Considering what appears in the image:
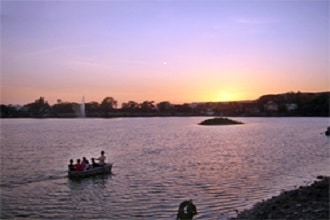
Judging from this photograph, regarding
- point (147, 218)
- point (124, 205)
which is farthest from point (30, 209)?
point (147, 218)

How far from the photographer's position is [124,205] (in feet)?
68.9

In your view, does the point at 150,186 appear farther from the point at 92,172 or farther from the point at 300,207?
the point at 300,207

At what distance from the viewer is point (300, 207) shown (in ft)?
47.9

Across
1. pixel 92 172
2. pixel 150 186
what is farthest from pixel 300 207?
pixel 92 172

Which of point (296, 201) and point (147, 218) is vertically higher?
point (296, 201)

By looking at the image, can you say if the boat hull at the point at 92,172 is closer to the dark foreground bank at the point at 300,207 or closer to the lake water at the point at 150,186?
the lake water at the point at 150,186

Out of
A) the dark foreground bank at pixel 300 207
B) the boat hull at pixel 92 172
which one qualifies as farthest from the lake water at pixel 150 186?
the dark foreground bank at pixel 300 207

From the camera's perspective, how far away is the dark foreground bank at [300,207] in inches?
521

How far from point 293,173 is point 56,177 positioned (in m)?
18.5

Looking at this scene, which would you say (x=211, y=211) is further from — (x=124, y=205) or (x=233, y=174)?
(x=233, y=174)

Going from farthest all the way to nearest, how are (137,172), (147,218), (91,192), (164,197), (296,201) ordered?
(137,172), (91,192), (164,197), (147,218), (296,201)

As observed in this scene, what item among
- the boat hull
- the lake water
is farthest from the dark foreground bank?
the boat hull

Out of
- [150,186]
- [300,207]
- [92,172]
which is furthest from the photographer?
[92,172]

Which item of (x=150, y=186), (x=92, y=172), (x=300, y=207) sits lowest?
(x=150, y=186)
